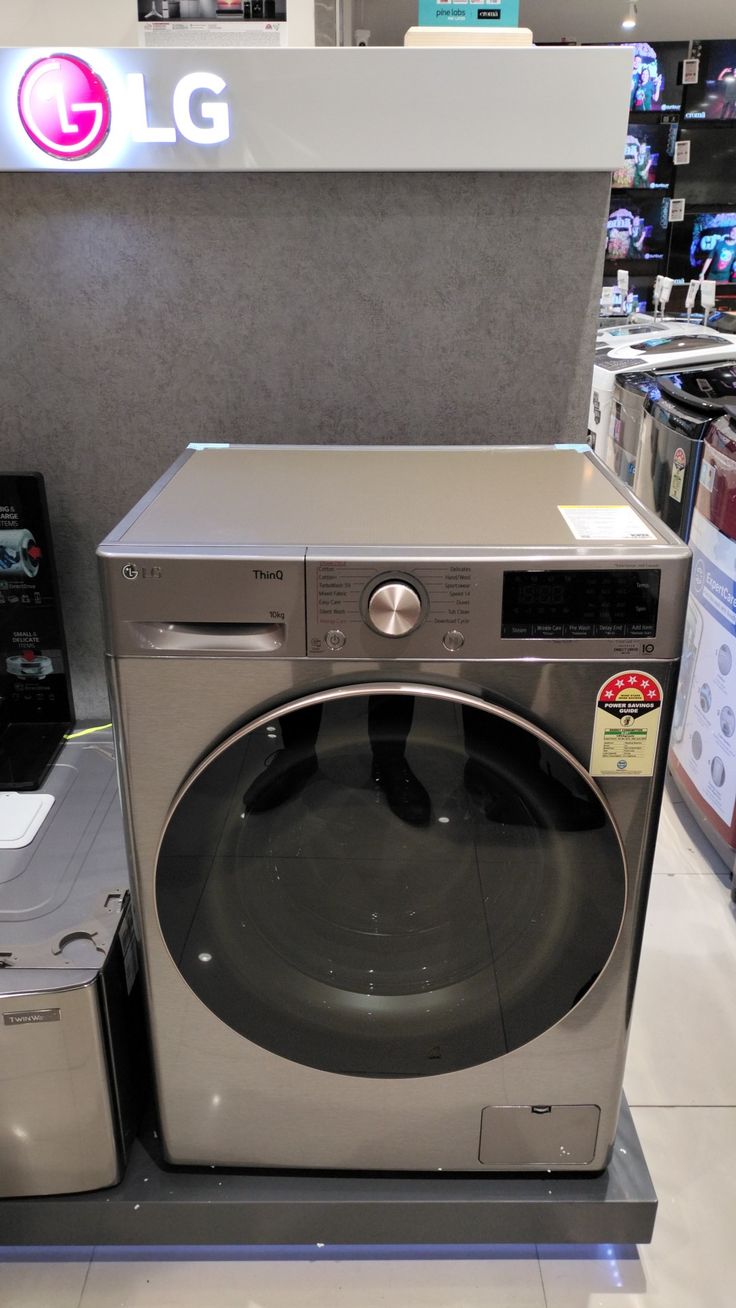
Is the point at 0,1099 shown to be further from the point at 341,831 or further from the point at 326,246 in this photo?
the point at 326,246

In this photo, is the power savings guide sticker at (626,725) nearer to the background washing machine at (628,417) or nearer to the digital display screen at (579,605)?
the digital display screen at (579,605)

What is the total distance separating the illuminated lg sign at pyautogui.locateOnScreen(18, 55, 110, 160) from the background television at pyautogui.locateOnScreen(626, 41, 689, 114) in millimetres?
5504

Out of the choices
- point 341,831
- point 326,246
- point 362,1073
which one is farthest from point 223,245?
point 362,1073

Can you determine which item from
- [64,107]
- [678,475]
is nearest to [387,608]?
[64,107]

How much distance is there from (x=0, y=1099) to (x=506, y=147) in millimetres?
1648

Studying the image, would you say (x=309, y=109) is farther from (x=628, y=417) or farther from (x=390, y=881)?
(x=628, y=417)

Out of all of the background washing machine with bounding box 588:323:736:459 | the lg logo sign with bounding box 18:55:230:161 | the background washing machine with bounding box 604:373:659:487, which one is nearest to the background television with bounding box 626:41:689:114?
the background washing machine with bounding box 588:323:736:459

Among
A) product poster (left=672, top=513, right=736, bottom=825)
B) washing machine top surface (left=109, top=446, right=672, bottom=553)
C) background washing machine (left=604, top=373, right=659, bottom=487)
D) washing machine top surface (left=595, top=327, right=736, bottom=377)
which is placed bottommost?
product poster (left=672, top=513, right=736, bottom=825)

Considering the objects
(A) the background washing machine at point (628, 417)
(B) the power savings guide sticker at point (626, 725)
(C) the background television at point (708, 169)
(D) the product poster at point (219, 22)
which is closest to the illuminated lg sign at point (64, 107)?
(D) the product poster at point (219, 22)

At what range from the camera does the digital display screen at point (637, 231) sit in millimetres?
6203

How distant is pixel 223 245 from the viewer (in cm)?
170

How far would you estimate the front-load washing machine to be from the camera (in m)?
1.18

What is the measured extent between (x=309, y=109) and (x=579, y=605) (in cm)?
96

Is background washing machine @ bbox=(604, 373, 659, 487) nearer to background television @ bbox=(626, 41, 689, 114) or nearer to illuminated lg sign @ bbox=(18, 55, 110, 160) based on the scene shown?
illuminated lg sign @ bbox=(18, 55, 110, 160)
